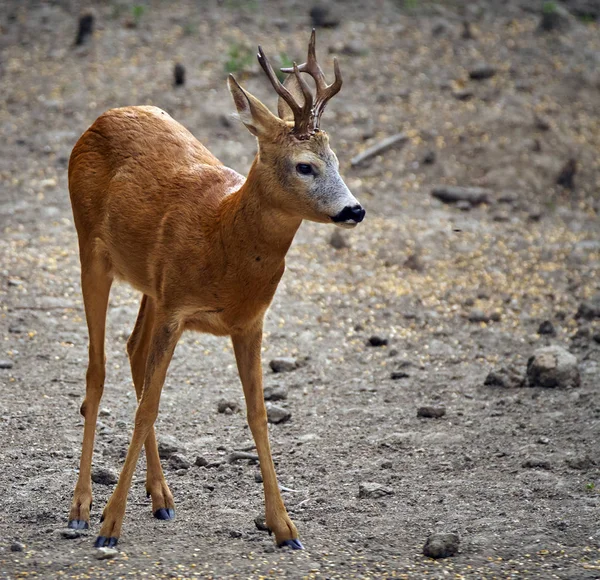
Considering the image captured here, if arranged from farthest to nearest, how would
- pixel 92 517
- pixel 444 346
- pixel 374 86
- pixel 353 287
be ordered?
pixel 374 86, pixel 353 287, pixel 444 346, pixel 92 517

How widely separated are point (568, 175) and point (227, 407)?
619cm

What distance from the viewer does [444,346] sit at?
8898 mm

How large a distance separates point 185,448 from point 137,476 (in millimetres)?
430

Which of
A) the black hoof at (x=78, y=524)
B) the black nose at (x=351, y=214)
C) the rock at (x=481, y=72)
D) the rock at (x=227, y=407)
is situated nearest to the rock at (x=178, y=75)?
the rock at (x=481, y=72)

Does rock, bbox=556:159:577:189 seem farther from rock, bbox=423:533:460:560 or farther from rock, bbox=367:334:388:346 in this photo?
rock, bbox=423:533:460:560

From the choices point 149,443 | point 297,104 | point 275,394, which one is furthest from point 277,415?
point 297,104

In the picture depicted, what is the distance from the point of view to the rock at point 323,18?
14406 millimetres

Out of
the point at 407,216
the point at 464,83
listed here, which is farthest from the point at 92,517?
the point at 464,83

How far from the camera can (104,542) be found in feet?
17.4

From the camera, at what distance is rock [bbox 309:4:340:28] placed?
47.3 ft

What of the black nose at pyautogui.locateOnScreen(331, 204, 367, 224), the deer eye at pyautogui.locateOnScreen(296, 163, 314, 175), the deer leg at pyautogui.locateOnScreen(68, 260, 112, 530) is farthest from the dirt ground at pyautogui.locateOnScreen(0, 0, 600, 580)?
the deer eye at pyautogui.locateOnScreen(296, 163, 314, 175)

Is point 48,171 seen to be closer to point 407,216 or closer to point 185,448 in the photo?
point 407,216

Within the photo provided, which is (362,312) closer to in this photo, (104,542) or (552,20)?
(104,542)

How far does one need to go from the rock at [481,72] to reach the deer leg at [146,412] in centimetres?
913
